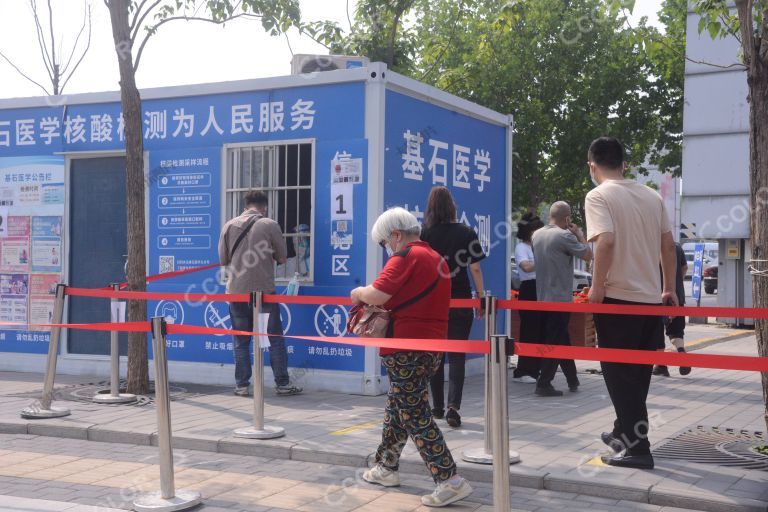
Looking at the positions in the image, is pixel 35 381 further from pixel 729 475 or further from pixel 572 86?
pixel 572 86

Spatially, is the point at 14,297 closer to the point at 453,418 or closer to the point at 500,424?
the point at 453,418

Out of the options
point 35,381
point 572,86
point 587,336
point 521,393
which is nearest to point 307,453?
point 521,393

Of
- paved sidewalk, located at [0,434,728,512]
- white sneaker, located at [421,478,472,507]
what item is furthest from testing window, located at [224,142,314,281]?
white sneaker, located at [421,478,472,507]

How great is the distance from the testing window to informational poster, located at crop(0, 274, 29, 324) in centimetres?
298

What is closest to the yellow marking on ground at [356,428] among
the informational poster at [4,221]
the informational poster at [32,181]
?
the informational poster at [32,181]

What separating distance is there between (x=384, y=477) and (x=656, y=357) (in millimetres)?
2019

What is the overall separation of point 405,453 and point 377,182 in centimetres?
324

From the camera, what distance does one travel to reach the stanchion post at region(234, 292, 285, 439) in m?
6.68

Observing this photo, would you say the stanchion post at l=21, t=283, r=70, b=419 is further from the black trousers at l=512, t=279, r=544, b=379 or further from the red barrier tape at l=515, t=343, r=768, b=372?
the black trousers at l=512, t=279, r=544, b=379

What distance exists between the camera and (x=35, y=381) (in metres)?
9.89

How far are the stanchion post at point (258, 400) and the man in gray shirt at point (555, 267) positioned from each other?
3.20 meters

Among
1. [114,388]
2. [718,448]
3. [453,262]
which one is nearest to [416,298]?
[453,262]

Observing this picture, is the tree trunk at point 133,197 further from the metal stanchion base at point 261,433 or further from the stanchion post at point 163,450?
the stanchion post at point 163,450

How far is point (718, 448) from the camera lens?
20.6 ft
